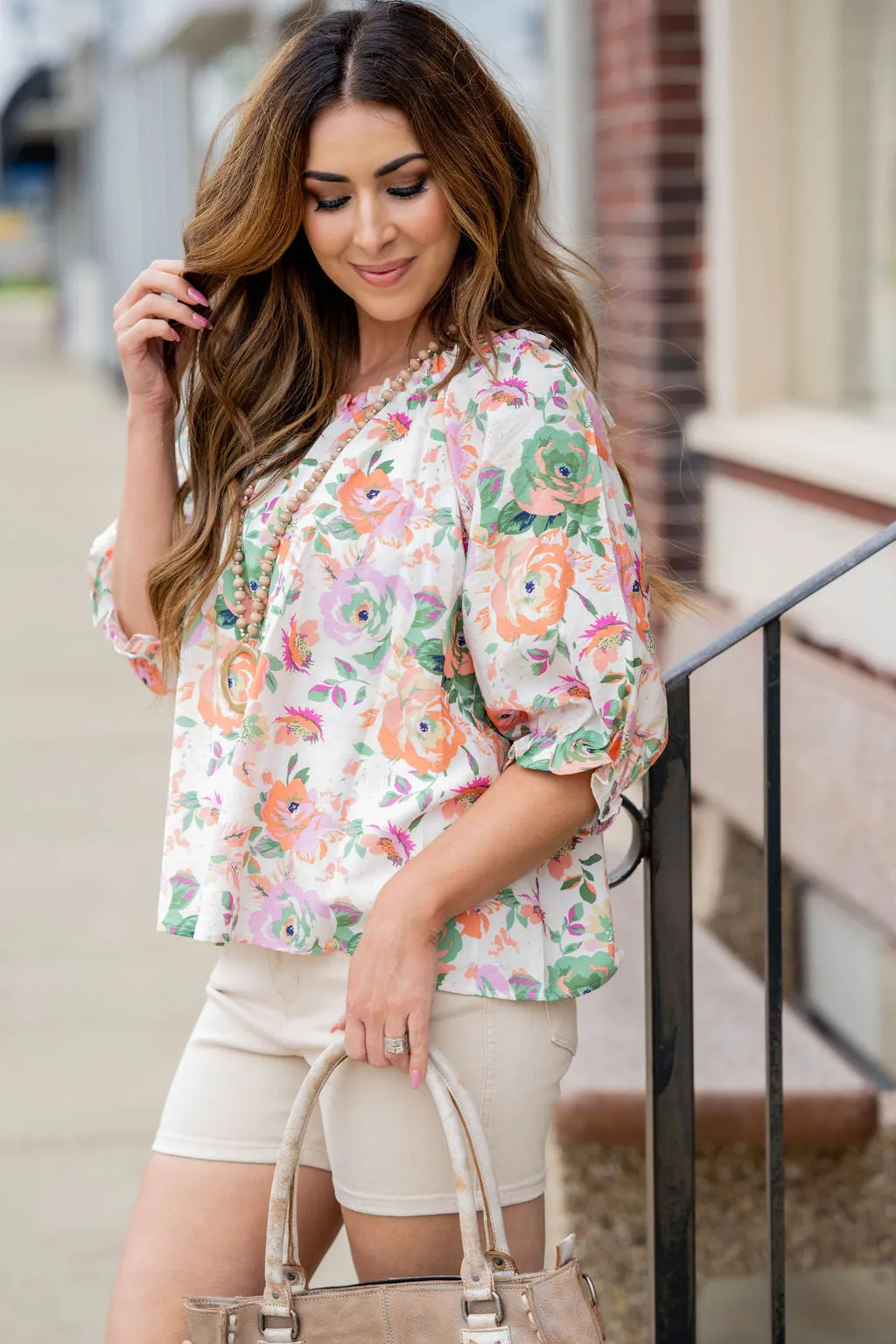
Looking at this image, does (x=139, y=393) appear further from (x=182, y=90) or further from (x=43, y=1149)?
(x=182, y=90)

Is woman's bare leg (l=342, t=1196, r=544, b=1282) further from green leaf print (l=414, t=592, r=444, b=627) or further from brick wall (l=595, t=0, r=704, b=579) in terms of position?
brick wall (l=595, t=0, r=704, b=579)

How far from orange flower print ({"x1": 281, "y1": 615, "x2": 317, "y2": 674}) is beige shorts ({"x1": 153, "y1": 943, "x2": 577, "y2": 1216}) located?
30 cm

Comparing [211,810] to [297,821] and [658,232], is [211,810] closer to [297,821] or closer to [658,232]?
[297,821]

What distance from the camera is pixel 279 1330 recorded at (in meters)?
1.68

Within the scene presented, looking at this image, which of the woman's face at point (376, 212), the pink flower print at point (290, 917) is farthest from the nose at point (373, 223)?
the pink flower print at point (290, 917)

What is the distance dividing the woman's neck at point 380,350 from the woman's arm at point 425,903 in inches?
20.2

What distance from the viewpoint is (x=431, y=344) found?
1864mm

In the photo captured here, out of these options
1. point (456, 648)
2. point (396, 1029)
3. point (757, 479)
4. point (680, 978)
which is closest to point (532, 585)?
point (456, 648)

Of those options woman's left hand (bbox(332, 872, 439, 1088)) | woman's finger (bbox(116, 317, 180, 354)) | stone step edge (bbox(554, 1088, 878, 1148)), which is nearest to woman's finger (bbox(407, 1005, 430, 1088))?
woman's left hand (bbox(332, 872, 439, 1088))

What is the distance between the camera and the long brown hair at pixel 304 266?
181 centimetres

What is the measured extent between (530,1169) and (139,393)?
3.21 ft

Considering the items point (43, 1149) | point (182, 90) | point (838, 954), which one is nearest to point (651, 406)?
point (838, 954)

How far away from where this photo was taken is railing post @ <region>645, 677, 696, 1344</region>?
212 centimetres

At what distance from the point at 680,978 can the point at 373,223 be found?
3.24 ft
